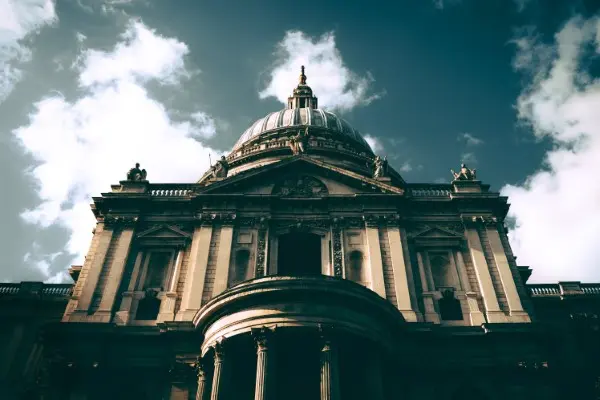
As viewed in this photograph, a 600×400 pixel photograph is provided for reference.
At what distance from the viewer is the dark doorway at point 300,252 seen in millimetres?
31391

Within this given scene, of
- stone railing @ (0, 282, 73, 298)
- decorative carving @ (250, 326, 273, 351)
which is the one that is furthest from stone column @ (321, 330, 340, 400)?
stone railing @ (0, 282, 73, 298)

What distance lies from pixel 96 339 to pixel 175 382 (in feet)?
15.1

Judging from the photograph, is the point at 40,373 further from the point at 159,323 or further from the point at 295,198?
the point at 295,198

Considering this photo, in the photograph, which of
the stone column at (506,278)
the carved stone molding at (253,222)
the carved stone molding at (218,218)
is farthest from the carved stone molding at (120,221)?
the stone column at (506,278)

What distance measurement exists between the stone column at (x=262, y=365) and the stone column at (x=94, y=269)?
10059mm

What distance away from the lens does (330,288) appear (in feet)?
79.4

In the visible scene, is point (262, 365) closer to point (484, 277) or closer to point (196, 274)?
point (196, 274)

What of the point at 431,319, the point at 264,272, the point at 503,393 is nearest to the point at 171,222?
the point at 264,272

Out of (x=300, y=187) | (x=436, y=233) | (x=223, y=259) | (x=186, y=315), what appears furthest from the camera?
(x=300, y=187)

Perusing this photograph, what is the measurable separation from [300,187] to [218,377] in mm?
13426

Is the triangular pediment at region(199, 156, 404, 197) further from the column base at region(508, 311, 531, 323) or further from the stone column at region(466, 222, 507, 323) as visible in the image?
the column base at region(508, 311, 531, 323)

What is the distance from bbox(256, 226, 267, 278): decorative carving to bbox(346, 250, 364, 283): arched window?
4506 mm

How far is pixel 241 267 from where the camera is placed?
97.5 feet

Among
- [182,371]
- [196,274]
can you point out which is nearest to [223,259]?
[196,274]
